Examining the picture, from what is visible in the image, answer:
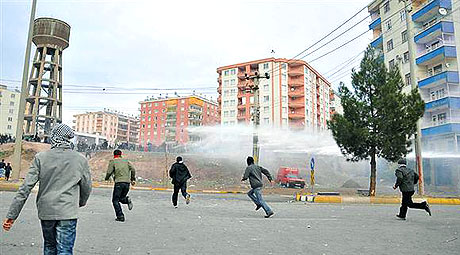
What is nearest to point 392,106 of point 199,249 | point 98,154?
point 199,249

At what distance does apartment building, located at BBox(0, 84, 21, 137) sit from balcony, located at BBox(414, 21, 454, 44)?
328ft

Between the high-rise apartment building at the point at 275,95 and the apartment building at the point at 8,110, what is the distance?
62.6 meters

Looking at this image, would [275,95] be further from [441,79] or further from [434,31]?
[441,79]

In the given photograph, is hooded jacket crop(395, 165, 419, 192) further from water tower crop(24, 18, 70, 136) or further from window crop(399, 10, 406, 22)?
water tower crop(24, 18, 70, 136)

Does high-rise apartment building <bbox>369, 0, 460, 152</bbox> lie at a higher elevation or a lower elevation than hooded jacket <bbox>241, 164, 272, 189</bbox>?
higher

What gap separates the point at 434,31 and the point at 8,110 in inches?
4102

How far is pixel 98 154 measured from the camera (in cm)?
4500

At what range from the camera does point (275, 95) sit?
6975cm

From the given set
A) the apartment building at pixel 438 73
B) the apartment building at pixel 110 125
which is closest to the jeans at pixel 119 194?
the apartment building at pixel 438 73

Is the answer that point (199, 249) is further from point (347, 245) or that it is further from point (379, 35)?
point (379, 35)

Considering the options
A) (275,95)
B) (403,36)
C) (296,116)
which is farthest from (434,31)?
(275,95)

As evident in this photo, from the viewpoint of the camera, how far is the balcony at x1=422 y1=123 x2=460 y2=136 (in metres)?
29.7

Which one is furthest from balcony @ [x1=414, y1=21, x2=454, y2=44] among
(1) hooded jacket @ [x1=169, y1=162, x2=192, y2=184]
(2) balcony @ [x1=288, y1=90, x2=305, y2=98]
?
(2) balcony @ [x1=288, y1=90, x2=305, y2=98]

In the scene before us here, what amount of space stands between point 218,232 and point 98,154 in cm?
4197
